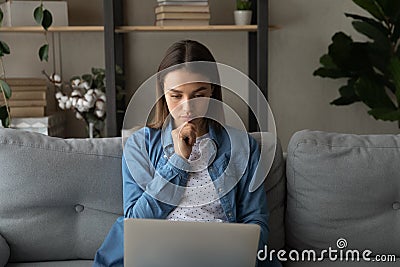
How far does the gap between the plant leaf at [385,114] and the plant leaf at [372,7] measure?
0.45 meters

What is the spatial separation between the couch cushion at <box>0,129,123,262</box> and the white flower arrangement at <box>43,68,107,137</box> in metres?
0.96

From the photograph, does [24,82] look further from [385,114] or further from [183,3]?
[385,114]

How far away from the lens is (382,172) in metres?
1.83

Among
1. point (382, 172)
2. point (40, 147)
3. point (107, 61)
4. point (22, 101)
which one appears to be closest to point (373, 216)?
point (382, 172)

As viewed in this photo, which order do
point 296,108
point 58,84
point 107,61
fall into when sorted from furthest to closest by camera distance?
point 296,108, point 58,84, point 107,61

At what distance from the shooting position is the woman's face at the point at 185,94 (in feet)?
5.35

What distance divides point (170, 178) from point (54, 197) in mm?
380

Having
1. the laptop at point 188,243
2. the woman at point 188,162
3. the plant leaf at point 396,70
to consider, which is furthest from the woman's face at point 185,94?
the plant leaf at point 396,70

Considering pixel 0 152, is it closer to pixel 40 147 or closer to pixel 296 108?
pixel 40 147

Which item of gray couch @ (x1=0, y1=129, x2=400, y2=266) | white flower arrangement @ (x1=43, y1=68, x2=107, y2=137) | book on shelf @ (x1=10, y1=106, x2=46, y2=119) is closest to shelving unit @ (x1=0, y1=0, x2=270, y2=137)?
white flower arrangement @ (x1=43, y1=68, x2=107, y2=137)

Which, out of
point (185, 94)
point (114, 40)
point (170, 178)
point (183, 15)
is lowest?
point (170, 178)

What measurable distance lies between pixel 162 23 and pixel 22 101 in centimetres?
73

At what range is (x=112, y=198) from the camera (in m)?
1.84

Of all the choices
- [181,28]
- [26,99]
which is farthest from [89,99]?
[181,28]
